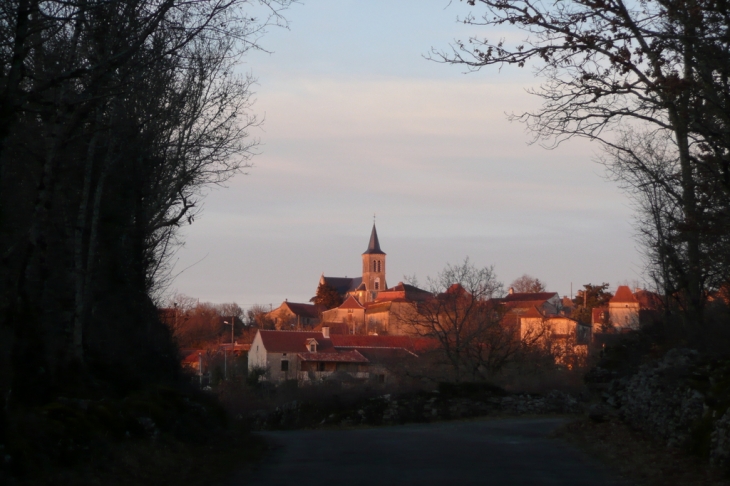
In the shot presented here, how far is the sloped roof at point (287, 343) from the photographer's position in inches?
3219

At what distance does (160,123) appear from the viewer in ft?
76.9

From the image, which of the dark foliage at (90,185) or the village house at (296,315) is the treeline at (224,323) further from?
the dark foliage at (90,185)

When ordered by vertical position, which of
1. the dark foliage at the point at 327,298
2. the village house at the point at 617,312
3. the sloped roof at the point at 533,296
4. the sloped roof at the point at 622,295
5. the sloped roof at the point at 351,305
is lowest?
the village house at the point at 617,312

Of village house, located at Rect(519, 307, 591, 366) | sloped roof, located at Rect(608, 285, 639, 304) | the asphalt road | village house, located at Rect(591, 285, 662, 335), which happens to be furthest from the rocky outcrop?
sloped roof, located at Rect(608, 285, 639, 304)

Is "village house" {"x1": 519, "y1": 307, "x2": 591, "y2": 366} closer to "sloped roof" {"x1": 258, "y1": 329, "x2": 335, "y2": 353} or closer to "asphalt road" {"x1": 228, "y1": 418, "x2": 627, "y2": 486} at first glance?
"sloped roof" {"x1": 258, "y1": 329, "x2": 335, "y2": 353}

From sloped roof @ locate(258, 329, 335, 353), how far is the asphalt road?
2418 inches

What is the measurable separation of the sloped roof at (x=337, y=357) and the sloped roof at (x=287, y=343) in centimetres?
230

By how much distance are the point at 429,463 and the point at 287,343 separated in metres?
69.7

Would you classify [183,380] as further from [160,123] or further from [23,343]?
[23,343]

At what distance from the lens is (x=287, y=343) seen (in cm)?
8294

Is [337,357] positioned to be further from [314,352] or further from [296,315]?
[296,315]

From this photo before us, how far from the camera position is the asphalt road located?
1183 centimetres

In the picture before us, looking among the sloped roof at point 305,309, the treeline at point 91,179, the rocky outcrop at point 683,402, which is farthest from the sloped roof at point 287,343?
the sloped roof at point 305,309

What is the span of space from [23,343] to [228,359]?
6541 cm
